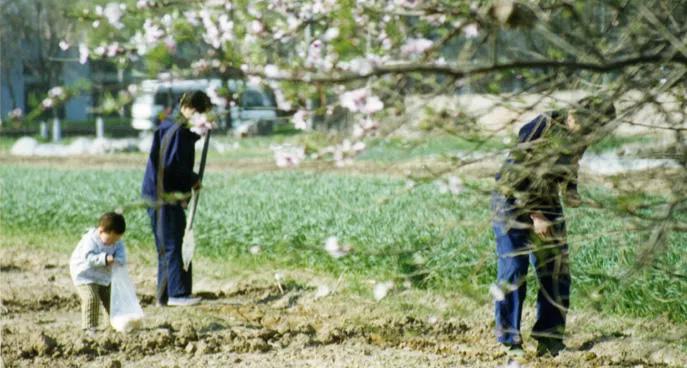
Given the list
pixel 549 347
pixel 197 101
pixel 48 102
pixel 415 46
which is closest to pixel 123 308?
pixel 197 101

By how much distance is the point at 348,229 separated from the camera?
12688mm

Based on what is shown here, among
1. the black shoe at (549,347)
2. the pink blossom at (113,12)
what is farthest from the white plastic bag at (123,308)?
the pink blossom at (113,12)

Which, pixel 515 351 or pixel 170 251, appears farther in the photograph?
pixel 170 251

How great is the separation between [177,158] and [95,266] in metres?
1.10

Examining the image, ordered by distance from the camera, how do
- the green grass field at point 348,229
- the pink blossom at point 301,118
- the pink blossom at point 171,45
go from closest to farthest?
the pink blossom at point 171,45 < the pink blossom at point 301,118 < the green grass field at point 348,229

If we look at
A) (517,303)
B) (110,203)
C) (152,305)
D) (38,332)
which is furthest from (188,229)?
(110,203)

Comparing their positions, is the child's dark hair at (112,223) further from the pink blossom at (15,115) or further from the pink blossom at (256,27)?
the pink blossom at (15,115)

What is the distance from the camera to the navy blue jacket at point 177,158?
908 centimetres

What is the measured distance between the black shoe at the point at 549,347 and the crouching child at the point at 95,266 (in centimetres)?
282

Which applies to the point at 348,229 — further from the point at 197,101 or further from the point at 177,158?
the point at 197,101

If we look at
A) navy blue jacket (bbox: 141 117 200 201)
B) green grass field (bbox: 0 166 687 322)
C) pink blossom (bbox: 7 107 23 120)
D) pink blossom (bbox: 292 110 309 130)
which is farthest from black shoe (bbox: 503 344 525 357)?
pink blossom (bbox: 7 107 23 120)

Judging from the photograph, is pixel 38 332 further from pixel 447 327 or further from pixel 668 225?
pixel 668 225

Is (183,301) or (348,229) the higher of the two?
(183,301)

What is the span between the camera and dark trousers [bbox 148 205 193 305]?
9414 millimetres
